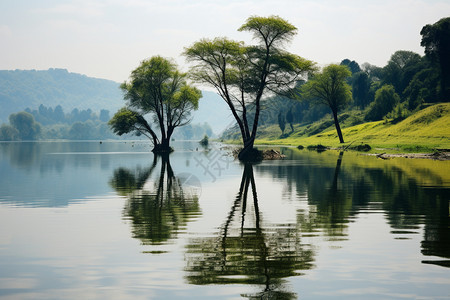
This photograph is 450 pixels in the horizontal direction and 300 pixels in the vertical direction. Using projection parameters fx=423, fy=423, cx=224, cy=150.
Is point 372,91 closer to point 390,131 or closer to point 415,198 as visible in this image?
point 390,131

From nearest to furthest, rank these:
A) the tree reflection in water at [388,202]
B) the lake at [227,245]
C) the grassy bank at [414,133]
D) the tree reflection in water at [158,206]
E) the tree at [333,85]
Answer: the lake at [227,245]
the tree reflection in water at [388,202]
the tree reflection in water at [158,206]
the grassy bank at [414,133]
the tree at [333,85]

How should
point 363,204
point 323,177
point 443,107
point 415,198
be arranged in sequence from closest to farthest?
1. point 363,204
2. point 415,198
3. point 323,177
4. point 443,107

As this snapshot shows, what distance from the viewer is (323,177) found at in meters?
35.5

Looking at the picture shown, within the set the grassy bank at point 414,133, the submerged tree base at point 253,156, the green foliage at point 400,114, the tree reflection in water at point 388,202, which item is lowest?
the tree reflection in water at point 388,202

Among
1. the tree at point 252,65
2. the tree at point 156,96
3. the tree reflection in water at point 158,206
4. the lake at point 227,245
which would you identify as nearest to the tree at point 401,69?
the tree at point 156,96

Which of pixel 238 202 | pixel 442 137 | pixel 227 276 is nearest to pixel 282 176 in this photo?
pixel 238 202

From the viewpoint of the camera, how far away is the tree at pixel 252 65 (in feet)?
196

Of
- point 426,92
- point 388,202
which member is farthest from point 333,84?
point 388,202

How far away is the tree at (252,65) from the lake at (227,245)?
123 ft

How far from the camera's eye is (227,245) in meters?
13.1

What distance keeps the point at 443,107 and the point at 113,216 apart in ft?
307

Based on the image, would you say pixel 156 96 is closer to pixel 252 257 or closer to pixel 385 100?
pixel 385 100

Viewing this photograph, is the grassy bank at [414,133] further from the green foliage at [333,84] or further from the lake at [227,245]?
the lake at [227,245]

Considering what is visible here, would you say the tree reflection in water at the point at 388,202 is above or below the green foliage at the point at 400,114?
below
